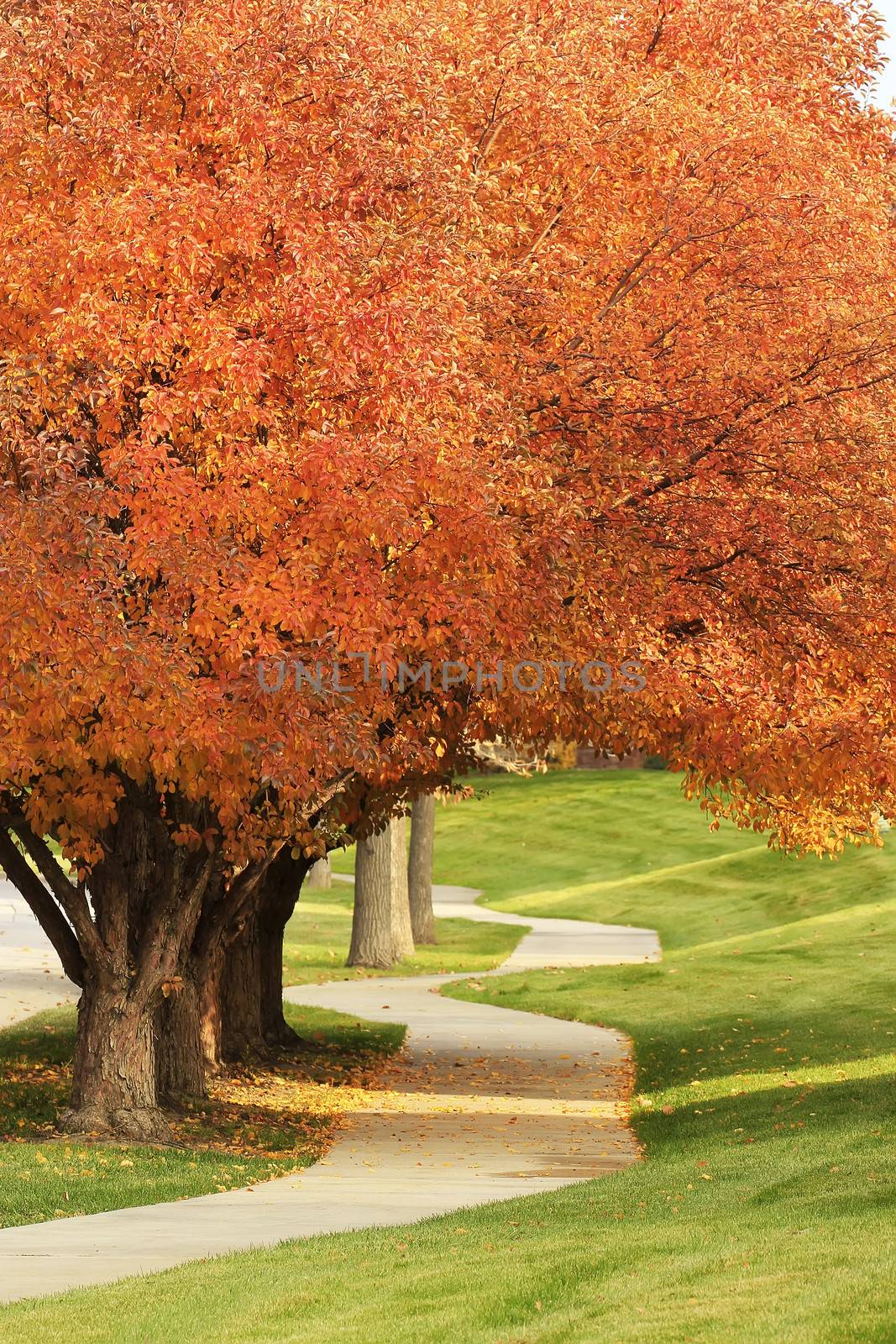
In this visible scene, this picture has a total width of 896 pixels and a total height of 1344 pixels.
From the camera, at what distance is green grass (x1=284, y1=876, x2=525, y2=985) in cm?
2925

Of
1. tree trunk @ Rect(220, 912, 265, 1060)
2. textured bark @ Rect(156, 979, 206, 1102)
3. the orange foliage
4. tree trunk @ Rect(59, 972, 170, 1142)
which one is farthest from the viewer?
tree trunk @ Rect(220, 912, 265, 1060)

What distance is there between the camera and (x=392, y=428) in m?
11.4

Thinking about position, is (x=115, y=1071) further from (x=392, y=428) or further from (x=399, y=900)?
(x=399, y=900)

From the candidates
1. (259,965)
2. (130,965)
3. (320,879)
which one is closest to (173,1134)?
(130,965)

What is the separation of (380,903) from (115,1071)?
52.4 ft

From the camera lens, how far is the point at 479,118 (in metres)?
14.4

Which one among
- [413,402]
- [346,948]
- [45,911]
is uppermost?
[413,402]

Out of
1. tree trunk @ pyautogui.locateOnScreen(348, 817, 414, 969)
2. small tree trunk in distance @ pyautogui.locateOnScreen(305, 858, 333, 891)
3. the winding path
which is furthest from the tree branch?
small tree trunk in distance @ pyautogui.locateOnScreen(305, 858, 333, 891)

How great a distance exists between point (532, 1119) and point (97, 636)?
24.5 ft

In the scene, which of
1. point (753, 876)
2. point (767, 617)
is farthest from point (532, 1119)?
point (753, 876)

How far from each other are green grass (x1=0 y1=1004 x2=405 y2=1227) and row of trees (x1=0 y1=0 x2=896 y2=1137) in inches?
30.0

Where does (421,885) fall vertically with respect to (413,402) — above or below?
below

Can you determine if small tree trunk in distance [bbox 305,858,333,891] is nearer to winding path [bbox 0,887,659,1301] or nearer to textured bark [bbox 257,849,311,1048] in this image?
winding path [bbox 0,887,659,1301]

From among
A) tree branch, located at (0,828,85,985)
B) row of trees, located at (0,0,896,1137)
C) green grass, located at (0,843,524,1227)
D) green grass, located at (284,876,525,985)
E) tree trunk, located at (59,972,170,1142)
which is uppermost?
row of trees, located at (0,0,896,1137)
